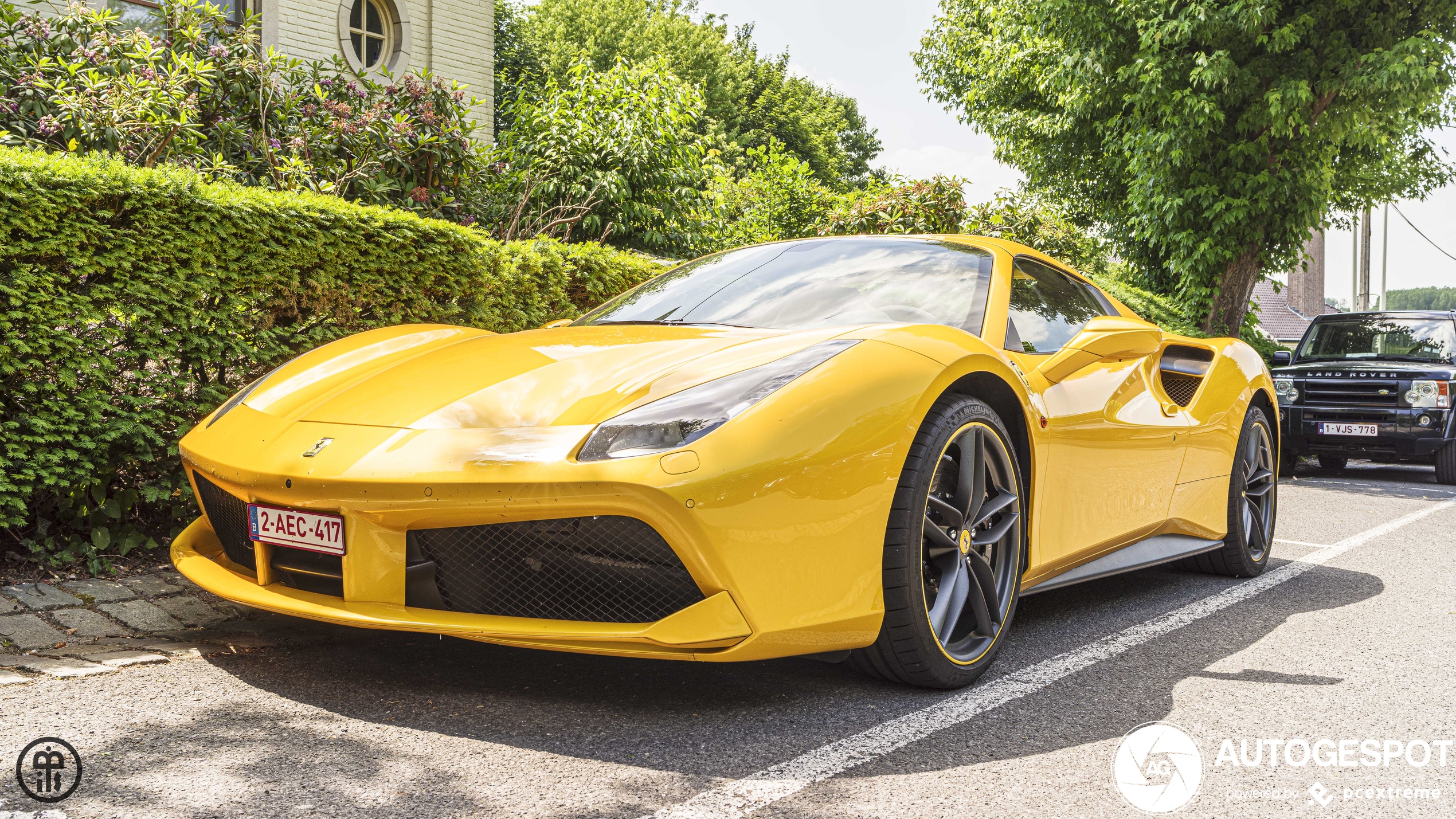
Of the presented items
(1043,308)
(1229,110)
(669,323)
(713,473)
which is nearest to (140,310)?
(669,323)

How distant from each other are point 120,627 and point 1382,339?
424 inches

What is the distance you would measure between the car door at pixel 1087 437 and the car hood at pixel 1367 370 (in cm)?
623

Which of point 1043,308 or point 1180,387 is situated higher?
point 1043,308

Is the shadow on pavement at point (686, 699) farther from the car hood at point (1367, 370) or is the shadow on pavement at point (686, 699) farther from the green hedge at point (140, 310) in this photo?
the car hood at point (1367, 370)

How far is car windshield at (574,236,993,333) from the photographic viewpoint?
346 cm

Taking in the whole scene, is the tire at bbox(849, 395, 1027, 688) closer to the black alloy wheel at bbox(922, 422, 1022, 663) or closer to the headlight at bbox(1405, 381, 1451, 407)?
the black alloy wheel at bbox(922, 422, 1022, 663)

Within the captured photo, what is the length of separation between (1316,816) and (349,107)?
7435 mm

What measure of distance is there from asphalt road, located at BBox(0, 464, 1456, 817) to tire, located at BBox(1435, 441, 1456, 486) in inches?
262

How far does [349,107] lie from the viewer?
7820 millimetres

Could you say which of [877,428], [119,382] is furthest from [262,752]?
[119,382]

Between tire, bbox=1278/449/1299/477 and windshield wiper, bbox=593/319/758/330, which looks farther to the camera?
tire, bbox=1278/449/1299/477

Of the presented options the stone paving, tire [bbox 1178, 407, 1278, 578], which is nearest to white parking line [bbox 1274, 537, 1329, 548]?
tire [bbox 1178, 407, 1278, 578]

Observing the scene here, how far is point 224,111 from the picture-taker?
7.33 meters

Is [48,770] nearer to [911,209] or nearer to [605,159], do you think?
[605,159]
